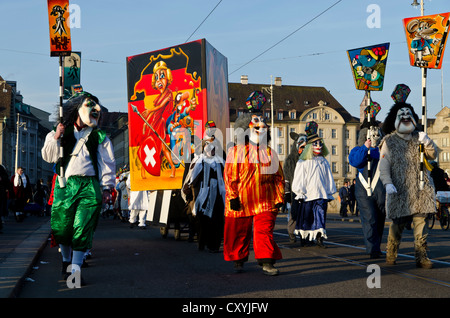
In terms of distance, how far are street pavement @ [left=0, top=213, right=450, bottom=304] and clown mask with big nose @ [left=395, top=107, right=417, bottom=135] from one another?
1.69 m

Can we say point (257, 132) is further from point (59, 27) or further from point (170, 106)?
point (170, 106)

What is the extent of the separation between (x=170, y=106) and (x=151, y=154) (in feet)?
3.47

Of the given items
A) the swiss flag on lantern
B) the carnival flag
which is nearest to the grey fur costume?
the carnival flag

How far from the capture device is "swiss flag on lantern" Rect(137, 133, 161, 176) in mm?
13641

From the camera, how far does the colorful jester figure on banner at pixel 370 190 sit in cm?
971

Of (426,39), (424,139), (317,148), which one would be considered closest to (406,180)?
(424,139)

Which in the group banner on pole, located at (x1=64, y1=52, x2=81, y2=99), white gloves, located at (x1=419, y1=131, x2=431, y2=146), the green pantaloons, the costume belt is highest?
banner on pole, located at (x1=64, y1=52, x2=81, y2=99)

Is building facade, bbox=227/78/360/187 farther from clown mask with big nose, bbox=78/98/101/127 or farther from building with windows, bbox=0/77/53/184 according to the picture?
clown mask with big nose, bbox=78/98/101/127

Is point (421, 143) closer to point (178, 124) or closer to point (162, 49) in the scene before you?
point (178, 124)

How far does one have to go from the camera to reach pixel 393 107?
9008 millimetres

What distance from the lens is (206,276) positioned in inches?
305

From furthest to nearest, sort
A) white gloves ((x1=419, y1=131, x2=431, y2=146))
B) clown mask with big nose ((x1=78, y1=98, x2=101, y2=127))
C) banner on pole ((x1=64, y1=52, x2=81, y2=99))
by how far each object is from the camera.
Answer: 1. banner on pole ((x1=64, y1=52, x2=81, y2=99))
2. white gloves ((x1=419, y1=131, x2=431, y2=146))
3. clown mask with big nose ((x1=78, y1=98, x2=101, y2=127))

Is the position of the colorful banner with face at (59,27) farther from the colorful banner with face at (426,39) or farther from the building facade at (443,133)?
the building facade at (443,133)
